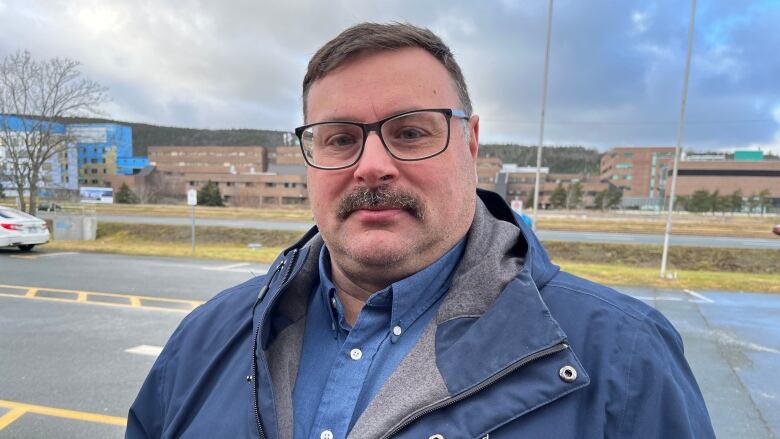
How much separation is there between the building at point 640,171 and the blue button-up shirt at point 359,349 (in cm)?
9814

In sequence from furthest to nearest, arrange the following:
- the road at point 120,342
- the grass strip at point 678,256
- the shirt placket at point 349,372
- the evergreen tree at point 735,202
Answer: the evergreen tree at point 735,202 → the grass strip at point 678,256 → the road at point 120,342 → the shirt placket at point 349,372

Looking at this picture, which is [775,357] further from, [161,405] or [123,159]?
[123,159]

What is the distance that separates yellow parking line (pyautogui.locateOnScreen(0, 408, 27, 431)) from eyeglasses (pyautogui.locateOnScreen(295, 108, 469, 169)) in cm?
377

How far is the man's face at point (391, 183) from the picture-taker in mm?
1353

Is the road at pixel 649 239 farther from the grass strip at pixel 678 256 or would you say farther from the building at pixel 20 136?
the building at pixel 20 136

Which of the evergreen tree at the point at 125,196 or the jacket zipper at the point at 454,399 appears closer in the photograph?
the jacket zipper at the point at 454,399

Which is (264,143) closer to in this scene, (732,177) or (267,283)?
(732,177)

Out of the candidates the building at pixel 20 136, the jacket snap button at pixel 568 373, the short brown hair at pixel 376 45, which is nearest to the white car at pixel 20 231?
the building at pixel 20 136

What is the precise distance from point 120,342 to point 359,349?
5.31 m

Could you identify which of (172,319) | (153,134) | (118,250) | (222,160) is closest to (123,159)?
(222,160)

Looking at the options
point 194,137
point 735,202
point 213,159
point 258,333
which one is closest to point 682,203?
point 735,202

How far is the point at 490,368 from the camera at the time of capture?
109 cm

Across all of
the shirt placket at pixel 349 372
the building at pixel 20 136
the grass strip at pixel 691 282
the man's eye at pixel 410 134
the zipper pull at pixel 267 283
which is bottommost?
the grass strip at pixel 691 282

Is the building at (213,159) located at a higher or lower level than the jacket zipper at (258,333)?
higher
